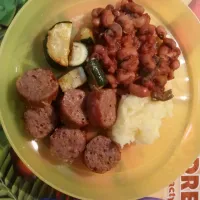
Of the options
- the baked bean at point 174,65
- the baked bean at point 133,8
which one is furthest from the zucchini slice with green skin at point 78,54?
the baked bean at point 174,65

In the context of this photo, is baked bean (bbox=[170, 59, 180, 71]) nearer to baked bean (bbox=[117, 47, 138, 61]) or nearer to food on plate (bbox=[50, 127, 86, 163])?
baked bean (bbox=[117, 47, 138, 61])

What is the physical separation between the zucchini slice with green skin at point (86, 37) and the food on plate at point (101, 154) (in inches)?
13.2

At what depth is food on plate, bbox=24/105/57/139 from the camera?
1426 mm

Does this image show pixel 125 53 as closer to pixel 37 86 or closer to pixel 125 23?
pixel 125 23

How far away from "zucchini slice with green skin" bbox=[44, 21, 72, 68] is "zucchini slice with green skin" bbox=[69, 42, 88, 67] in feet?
0.07

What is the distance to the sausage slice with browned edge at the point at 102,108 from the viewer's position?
143 cm

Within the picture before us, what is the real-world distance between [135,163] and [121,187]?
11 cm

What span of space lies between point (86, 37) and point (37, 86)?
0.81ft

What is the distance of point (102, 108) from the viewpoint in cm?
144

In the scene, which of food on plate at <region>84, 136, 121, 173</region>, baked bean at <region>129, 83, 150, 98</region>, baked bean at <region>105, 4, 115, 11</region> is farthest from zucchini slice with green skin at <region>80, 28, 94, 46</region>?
food on plate at <region>84, 136, 121, 173</region>

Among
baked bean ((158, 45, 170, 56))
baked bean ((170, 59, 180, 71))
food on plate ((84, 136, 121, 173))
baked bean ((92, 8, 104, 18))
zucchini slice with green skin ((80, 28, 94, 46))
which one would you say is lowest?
food on plate ((84, 136, 121, 173))

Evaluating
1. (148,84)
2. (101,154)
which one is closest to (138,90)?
(148,84)

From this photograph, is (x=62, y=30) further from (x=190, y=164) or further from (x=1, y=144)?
(x=190, y=164)

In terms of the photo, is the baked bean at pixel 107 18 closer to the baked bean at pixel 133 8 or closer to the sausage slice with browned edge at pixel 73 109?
the baked bean at pixel 133 8
